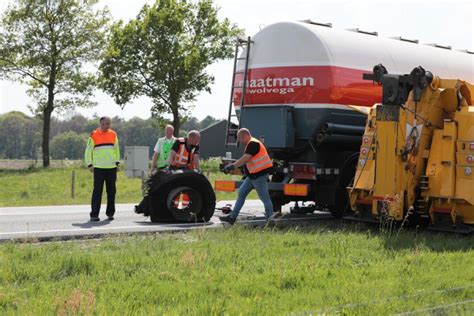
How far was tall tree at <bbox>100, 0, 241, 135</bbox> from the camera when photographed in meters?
39.6

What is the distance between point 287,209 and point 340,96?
3.44 meters

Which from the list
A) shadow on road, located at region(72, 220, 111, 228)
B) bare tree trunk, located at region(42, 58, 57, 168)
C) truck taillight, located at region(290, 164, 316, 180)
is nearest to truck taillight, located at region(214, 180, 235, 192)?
truck taillight, located at region(290, 164, 316, 180)

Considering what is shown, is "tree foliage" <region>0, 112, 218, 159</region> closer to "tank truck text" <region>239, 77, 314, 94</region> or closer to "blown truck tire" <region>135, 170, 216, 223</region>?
"tank truck text" <region>239, 77, 314, 94</region>

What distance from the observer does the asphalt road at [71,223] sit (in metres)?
9.51

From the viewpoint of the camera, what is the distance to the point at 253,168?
36.0 ft

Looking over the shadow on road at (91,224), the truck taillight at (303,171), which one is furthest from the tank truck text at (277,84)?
the shadow on road at (91,224)

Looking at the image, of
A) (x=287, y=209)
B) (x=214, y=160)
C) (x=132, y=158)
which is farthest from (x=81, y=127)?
(x=287, y=209)

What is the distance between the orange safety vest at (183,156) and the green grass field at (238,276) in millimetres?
2962

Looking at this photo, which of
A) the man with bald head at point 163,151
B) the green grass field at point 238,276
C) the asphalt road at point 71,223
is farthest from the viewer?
the man with bald head at point 163,151

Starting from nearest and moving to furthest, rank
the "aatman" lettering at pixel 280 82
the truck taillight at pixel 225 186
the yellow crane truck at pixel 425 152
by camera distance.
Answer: the yellow crane truck at pixel 425 152 < the "aatman" lettering at pixel 280 82 < the truck taillight at pixel 225 186

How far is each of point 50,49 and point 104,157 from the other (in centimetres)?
2581

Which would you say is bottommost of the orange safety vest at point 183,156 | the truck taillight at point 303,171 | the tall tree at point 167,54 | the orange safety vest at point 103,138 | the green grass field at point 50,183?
the green grass field at point 50,183

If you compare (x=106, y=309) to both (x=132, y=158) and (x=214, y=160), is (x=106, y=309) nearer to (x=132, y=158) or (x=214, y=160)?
(x=132, y=158)

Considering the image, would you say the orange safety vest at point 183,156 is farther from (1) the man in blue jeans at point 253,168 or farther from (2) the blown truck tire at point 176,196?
(1) the man in blue jeans at point 253,168
